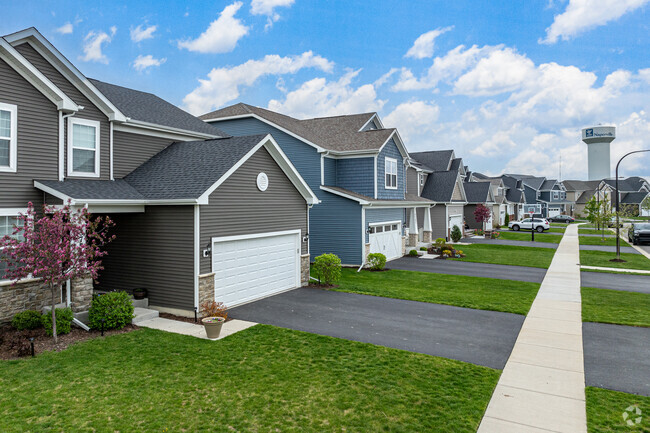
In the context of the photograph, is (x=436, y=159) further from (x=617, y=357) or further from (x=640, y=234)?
(x=617, y=357)

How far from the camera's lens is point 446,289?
56.5 feet

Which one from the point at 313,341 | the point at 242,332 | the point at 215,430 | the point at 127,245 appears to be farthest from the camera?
the point at 127,245

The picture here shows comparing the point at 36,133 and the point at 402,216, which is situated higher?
the point at 36,133

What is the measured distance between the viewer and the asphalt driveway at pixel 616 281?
1802 cm

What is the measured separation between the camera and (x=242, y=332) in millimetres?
11023

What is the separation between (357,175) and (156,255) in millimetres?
14211

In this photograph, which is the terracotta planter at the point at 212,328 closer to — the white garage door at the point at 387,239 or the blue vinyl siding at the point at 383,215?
the blue vinyl siding at the point at 383,215

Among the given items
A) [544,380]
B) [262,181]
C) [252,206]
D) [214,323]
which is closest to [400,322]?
[544,380]

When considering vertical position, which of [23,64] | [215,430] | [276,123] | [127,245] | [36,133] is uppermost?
[276,123]

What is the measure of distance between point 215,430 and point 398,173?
2260cm

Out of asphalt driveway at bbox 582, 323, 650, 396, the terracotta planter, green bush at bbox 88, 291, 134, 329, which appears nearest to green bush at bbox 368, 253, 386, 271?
asphalt driveway at bbox 582, 323, 650, 396

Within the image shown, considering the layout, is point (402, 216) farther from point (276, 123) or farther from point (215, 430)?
point (215, 430)

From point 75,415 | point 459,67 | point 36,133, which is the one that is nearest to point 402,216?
point 459,67

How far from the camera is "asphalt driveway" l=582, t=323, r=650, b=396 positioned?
8.04 metres
